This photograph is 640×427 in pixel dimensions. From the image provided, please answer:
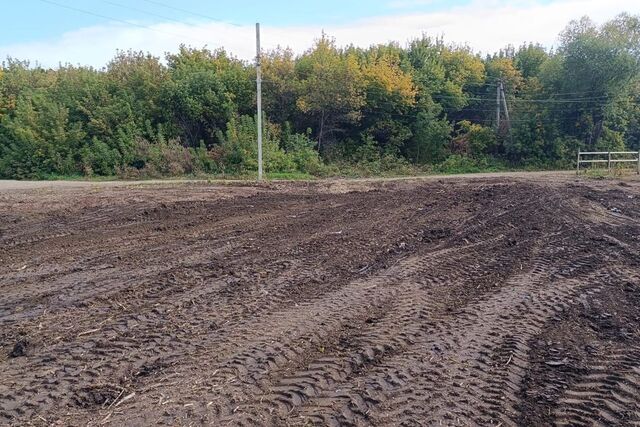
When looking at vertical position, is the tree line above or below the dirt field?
above

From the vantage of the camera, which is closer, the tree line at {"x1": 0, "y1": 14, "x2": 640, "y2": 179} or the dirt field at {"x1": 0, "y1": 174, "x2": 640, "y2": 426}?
the dirt field at {"x1": 0, "y1": 174, "x2": 640, "y2": 426}

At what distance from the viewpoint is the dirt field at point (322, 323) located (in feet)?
13.6

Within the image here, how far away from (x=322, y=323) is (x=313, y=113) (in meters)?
30.2

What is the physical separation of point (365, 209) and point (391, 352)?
32.4ft

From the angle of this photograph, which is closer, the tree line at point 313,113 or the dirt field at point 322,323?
the dirt field at point 322,323

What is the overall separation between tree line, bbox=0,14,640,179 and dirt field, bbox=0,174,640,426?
1993 cm

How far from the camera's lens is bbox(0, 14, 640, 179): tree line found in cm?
3141

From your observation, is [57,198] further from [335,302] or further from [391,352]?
[391,352]

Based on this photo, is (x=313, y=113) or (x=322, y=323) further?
(x=313, y=113)

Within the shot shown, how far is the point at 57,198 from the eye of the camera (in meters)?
18.7

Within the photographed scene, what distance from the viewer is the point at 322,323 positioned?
5934mm

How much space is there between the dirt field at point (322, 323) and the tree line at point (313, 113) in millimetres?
19925

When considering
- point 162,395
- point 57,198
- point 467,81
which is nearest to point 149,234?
point 162,395

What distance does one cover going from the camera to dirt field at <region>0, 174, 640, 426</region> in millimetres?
4137
